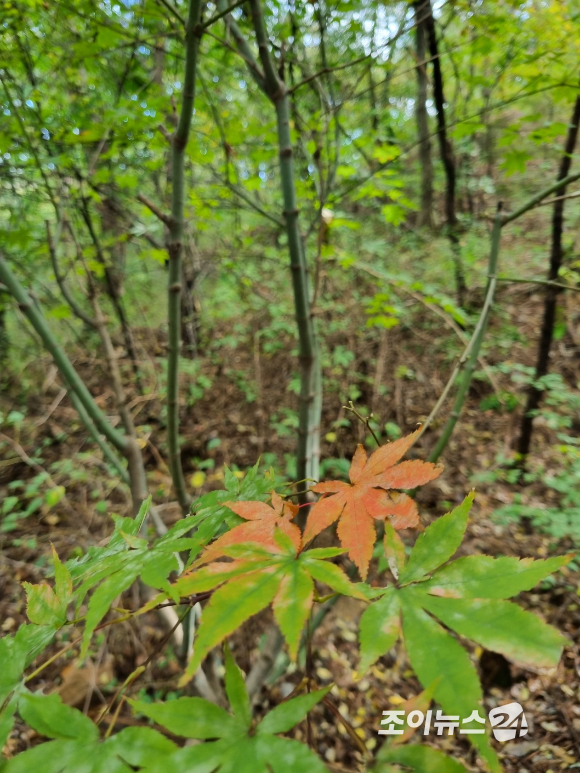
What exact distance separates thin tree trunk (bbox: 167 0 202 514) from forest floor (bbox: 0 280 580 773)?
35.0 inches

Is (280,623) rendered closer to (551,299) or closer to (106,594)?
(106,594)

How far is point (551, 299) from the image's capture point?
2.72 meters

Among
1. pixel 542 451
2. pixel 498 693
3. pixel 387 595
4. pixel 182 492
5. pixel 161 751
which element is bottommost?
pixel 498 693

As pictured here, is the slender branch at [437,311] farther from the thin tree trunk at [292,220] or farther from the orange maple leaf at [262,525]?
the orange maple leaf at [262,525]

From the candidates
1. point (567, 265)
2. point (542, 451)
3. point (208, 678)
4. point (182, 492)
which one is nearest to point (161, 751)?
point (182, 492)

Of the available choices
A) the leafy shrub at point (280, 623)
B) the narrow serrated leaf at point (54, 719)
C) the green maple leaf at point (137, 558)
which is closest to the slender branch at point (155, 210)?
the green maple leaf at point (137, 558)

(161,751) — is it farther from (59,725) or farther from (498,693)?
(498,693)

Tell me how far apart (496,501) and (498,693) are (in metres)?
1.37

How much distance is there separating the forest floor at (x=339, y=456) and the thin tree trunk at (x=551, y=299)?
18.3 inches

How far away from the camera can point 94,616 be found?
59 cm

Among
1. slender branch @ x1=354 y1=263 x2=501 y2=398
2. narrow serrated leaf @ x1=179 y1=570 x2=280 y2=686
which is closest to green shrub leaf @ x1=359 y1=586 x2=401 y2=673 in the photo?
narrow serrated leaf @ x1=179 y1=570 x2=280 y2=686

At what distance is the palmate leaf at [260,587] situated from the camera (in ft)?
1.75

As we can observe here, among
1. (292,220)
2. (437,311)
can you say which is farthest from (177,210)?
(437,311)

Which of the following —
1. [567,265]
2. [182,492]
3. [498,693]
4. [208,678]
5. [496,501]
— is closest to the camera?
[182,492]
